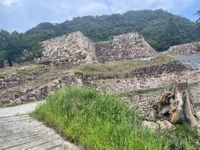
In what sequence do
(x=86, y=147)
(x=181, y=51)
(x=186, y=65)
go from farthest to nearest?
(x=181, y=51), (x=186, y=65), (x=86, y=147)

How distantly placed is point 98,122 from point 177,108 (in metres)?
5.64

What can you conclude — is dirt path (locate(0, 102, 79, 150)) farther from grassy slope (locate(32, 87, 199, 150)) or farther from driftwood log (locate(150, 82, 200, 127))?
driftwood log (locate(150, 82, 200, 127))

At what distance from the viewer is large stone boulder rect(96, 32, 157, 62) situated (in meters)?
31.0

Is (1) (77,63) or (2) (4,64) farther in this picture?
(2) (4,64)

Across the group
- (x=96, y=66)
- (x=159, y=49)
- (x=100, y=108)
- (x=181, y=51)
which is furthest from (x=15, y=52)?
(x=100, y=108)

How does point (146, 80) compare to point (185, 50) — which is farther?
point (185, 50)

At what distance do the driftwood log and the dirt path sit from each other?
469cm

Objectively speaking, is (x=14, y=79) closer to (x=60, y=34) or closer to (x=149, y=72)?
(x=149, y=72)

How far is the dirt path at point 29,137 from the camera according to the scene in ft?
19.4

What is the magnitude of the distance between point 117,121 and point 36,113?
8.86 ft

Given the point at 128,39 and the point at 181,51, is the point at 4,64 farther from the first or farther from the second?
the point at 181,51

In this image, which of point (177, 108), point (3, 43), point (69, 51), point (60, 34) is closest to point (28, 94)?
point (177, 108)

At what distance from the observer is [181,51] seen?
3297cm

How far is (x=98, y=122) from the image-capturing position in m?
6.16
